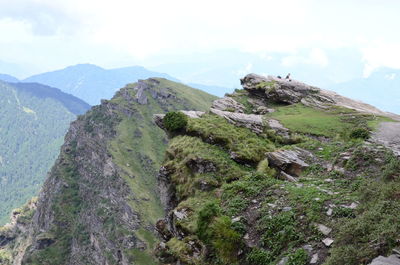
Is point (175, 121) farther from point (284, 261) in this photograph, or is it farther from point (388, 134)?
point (284, 261)

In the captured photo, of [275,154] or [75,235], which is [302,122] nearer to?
[275,154]

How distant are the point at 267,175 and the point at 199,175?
5.17m

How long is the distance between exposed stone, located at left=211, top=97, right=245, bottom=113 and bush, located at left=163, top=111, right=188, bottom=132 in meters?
9.08

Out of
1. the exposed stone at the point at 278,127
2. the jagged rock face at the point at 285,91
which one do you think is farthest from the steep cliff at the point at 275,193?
the jagged rock face at the point at 285,91

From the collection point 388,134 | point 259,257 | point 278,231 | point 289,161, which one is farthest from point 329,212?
point 388,134

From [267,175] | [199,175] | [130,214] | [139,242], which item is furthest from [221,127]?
[130,214]

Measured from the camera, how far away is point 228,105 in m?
40.8

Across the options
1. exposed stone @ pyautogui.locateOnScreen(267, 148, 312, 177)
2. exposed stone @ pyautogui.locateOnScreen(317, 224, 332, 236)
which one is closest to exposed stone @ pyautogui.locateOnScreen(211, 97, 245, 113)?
exposed stone @ pyautogui.locateOnScreen(267, 148, 312, 177)

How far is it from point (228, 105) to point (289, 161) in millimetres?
18610

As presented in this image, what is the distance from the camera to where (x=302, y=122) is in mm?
33938

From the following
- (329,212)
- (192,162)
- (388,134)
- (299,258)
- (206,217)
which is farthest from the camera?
(388,134)

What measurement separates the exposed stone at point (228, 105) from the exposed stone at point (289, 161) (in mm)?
15579

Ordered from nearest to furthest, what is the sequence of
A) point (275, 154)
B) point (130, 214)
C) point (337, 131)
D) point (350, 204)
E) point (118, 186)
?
1. point (350, 204)
2. point (275, 154)
3. point (337, 131)
4. point (130, 214)
5. point (118, 186)

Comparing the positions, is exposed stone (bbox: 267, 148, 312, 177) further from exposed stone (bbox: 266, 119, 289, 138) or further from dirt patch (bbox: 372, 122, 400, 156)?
dirt patch (bbox: 372, 122, 400, 156)
